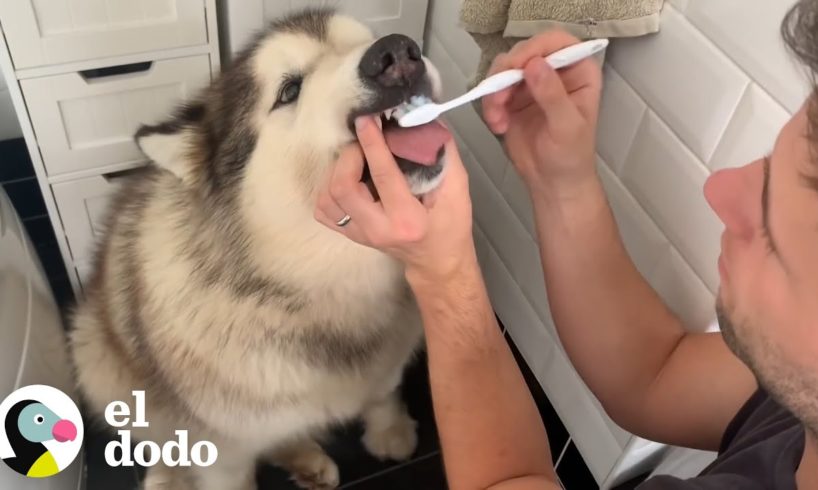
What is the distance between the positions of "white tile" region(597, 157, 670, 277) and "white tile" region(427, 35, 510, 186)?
300 mm

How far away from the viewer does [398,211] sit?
812 millimetres

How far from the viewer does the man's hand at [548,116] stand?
0.96 meters

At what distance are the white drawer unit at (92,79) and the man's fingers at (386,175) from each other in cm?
64

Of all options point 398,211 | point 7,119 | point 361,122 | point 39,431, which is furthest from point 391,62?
point 7,119

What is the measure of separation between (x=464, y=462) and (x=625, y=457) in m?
0.58

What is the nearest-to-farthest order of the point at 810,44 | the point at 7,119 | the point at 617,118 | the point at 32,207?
the point at 810,44 → the point at 617,118 → the point at 7,119 → the point at 32,207

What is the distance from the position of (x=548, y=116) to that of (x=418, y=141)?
0.67 feet

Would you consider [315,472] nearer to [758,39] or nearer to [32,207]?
[32,207]

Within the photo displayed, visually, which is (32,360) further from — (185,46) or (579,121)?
(579,121)

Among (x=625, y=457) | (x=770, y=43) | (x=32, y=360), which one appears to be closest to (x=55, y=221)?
(x=32, y=360)

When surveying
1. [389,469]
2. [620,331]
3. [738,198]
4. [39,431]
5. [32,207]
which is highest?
[738,198]

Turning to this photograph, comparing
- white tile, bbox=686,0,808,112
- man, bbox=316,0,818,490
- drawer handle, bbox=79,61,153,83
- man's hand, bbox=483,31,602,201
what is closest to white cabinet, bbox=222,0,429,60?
drawer handle, bbox=79,61,153,83

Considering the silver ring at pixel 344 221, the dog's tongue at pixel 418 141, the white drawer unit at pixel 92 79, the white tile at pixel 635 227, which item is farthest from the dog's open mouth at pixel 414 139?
the white drawer unit at pixel 92 79

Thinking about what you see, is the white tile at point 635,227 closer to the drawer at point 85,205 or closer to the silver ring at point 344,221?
the silver ring at point 344,221
